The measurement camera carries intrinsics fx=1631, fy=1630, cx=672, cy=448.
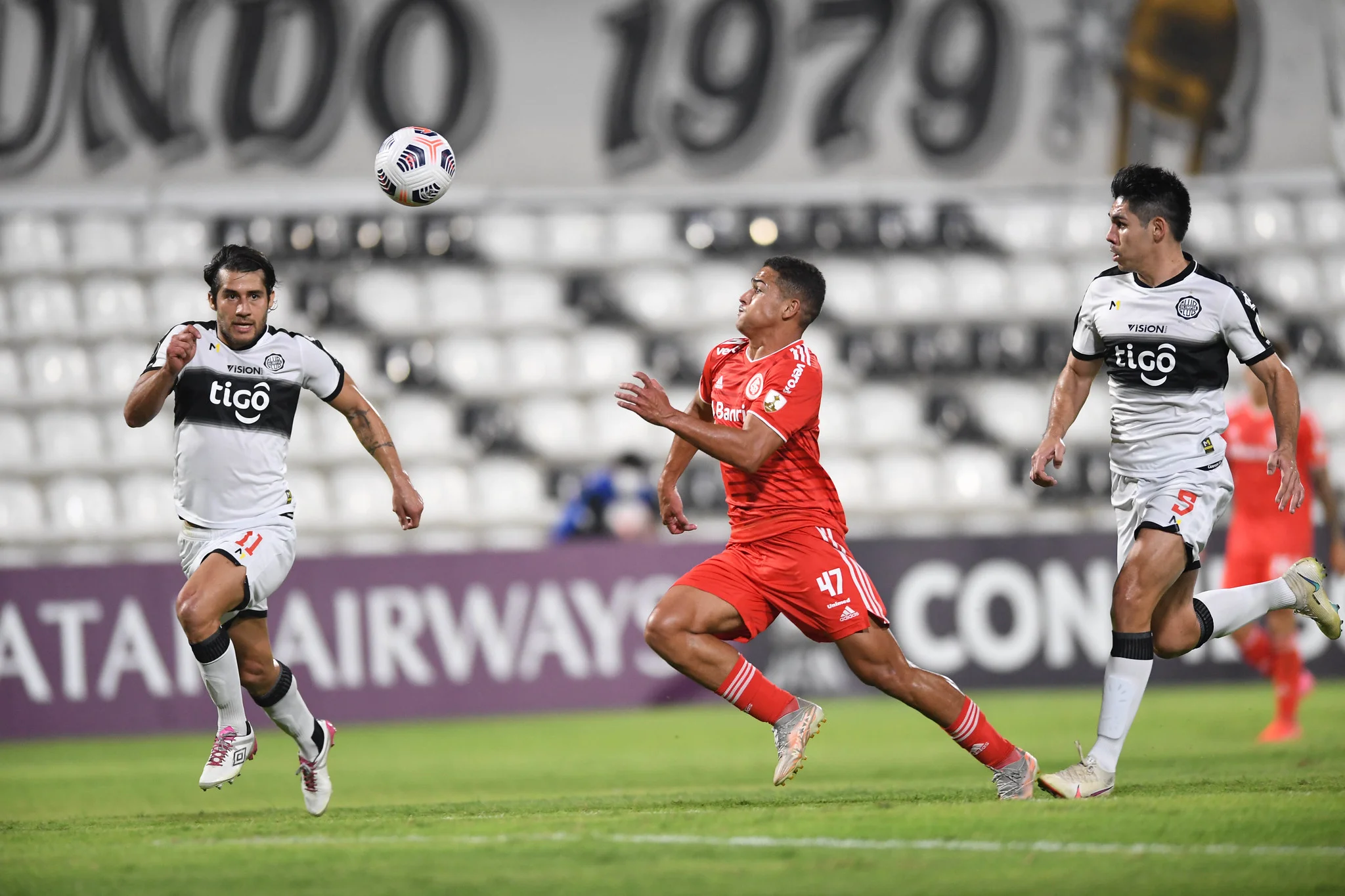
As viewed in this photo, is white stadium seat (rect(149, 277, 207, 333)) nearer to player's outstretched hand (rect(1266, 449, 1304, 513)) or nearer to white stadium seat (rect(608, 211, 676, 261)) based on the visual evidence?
white stadium seat (rect(608, 211, 676, 261))

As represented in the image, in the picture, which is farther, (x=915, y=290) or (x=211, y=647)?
(x=915, y=290)

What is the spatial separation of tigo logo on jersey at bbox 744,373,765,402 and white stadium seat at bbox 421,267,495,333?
10.0 metres

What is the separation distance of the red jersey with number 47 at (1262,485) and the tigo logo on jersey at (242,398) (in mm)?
5962

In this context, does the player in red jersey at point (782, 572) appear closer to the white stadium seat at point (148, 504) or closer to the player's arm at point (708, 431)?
the player's arm at point (708, 431)

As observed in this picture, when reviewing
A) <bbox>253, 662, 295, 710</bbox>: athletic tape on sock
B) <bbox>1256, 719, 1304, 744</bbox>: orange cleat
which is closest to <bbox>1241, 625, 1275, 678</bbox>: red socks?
<bbox>1256, 719, 1304, 744</bbox>: orange cleat

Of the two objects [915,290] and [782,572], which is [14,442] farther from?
[782,572]

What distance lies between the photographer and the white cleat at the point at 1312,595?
23.8 ft

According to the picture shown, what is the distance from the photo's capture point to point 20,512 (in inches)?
600

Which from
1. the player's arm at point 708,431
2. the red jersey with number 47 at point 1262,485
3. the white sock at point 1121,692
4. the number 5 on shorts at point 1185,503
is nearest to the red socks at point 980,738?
the white sock at point 1121,692

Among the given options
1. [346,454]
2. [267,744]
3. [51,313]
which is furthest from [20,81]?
[267,744]

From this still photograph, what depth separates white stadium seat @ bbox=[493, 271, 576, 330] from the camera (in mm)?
16562

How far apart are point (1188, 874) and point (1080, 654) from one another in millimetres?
8654

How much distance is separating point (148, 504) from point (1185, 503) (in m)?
11.1

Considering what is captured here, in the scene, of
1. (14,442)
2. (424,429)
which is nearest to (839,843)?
(424,429)
